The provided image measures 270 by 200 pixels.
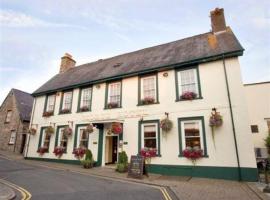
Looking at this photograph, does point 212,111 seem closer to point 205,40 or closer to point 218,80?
point 218,80

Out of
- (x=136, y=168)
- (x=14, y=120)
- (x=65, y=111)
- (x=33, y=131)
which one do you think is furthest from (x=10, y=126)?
(x=136, y=168)

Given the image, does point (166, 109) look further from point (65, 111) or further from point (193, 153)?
point (65, 111)

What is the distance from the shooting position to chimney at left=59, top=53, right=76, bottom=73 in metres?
21.7

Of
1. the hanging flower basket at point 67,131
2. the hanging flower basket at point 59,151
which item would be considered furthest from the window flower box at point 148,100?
the hanging flower basket at point 59,151

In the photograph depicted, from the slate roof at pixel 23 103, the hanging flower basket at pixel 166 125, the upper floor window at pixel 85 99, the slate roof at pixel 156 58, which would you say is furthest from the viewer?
the slate roof at pixel 23 103

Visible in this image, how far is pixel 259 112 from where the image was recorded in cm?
1322

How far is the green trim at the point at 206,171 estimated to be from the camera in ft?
29.3

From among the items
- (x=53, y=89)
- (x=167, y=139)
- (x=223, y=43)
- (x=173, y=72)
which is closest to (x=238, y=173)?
(x=167, y=139)

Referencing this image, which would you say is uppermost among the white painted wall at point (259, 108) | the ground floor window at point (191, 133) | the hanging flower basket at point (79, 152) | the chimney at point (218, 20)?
the chimney at point (218, 20)

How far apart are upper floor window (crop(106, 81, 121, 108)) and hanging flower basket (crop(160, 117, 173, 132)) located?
3881mm

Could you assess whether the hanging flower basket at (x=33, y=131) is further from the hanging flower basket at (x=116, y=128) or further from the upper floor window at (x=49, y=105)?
the hanging flower basket at (x=116, y=128)

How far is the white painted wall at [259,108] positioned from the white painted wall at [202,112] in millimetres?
4529

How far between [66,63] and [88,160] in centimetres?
1347

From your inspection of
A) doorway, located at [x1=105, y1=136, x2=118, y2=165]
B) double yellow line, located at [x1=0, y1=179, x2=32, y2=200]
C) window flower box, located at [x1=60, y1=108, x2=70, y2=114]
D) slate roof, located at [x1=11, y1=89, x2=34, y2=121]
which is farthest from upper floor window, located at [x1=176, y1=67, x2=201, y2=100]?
slate roof, located at [x1=11, y1=89, x2=34, y2=121]
